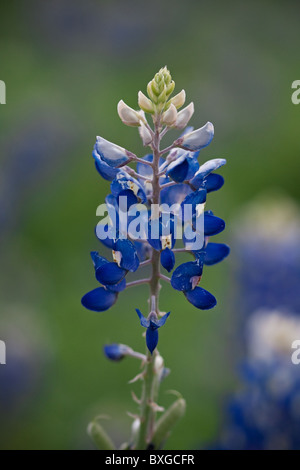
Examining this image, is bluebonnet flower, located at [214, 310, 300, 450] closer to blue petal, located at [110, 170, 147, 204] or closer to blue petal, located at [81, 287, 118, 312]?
blue petal, located at [81, 287, 118, 312]

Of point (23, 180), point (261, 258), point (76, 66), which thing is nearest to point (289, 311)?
point (261, 258)

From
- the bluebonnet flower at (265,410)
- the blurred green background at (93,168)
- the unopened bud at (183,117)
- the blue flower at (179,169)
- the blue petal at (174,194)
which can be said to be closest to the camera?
the blue flower at (179,169)

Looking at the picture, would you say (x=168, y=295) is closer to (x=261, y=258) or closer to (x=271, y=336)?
(x=261, y=258)

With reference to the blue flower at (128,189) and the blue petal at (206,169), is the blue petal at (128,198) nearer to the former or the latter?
the blue flower at (128,189)

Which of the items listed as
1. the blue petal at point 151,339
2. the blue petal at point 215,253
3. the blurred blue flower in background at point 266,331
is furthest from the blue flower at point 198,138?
the blurred blue flower in background at point 266,331

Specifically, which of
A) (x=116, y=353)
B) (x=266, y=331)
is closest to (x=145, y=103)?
(x=116, y=353)
